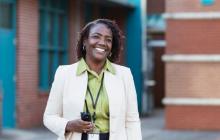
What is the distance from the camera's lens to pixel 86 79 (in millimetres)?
3727

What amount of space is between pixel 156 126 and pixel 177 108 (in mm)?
1627

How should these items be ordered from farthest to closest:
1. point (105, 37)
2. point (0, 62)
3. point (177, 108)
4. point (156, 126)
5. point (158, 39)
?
point (158, 39)
point (156, 126)
point (177, 108)
point (0, 62)
point (105, 37)

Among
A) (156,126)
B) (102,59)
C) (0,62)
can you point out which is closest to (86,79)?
(102,59)

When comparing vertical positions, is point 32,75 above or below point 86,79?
below

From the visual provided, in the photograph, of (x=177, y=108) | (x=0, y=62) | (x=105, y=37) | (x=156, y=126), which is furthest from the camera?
(x=156, y=126)

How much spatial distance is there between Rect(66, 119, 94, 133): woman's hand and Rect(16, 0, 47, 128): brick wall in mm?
10755

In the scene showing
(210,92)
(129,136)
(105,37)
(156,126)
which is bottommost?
(156,126)

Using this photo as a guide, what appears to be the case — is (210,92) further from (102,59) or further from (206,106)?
(102,59)

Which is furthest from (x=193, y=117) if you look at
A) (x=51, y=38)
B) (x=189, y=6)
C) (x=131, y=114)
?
(x=131, y=114)

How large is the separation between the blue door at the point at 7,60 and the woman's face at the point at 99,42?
34.2ft

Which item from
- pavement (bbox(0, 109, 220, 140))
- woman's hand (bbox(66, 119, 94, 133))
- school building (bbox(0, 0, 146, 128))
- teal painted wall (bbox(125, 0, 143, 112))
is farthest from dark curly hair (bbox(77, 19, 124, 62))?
teal painted wall (bbox(125, 0, 143, 112))

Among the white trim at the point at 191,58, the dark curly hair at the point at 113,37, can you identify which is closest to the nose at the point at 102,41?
the dark curly hair at the point at 113,37

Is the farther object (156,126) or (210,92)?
(156,126)

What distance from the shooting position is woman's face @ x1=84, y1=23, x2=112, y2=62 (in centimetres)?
370
